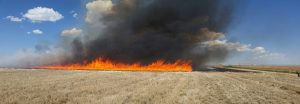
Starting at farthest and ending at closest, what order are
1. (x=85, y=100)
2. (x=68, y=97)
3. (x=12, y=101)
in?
(x=68, y=97), (x=85, y=100), (x=12, y=101)

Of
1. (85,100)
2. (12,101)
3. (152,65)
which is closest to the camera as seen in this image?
(12,101)

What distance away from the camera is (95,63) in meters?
83.1

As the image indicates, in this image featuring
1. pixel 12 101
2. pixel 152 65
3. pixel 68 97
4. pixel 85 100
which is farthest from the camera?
pixel 152 65

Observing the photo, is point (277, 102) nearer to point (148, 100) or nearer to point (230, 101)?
point (230, 101)

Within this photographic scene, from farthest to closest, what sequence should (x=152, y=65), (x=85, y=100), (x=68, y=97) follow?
(x=152, y=65), (x=68, y=97), (x=85, y=100)

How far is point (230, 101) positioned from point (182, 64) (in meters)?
63.9

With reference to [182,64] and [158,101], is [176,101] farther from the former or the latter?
[182,64]

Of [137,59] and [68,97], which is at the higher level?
[137,59]

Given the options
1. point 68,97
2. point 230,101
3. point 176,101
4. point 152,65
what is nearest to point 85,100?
point 68,97

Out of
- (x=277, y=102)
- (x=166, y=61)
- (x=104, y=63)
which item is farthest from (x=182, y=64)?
(x=277, y=102)

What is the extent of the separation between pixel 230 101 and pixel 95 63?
67.1 meters

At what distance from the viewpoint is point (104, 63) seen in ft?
273

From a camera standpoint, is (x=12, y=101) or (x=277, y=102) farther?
(x=277, y=102)

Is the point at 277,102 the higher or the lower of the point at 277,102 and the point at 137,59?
the lower
